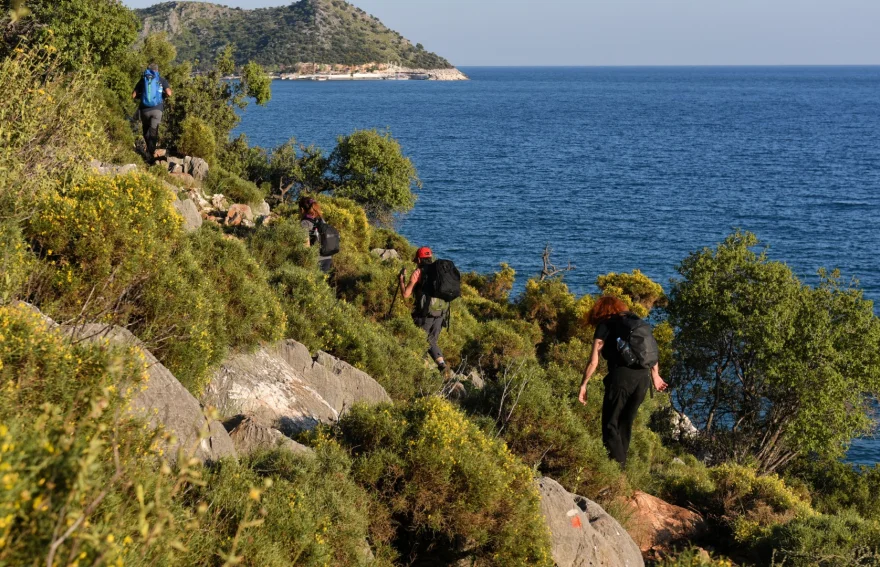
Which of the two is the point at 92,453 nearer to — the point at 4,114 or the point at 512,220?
the point at 4,114

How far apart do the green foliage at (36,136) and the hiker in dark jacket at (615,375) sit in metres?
6.79

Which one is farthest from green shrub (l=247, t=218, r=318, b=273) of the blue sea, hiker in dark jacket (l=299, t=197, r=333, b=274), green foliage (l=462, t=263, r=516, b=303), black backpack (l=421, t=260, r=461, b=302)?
the blue sea

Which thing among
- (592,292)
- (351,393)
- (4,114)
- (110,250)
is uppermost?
(4,114)

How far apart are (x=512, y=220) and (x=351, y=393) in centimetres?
4507

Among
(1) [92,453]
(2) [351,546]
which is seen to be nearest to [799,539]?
(2) [351,546]

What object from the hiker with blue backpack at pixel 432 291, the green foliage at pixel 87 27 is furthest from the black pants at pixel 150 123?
the hiker with blue backpack at pixel 432 291

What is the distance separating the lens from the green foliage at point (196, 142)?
2145 centimetres

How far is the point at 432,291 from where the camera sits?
12047 millimetres

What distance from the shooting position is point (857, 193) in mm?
65250

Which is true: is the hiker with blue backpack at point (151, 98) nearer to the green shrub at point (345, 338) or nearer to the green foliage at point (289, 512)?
the green shrub at point (345, 338)

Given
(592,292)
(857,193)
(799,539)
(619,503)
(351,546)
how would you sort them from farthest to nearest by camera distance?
1. (857,193)
2. (592,292)
3. (619,503)
4. (799,539)
5. (351,546)

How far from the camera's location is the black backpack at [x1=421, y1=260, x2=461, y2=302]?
11.9 m

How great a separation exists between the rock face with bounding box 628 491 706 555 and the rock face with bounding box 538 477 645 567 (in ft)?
4.67

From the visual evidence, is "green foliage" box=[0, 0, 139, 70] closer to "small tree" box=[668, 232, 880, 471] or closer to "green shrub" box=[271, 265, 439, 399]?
"green shrub" box=[271, 265, 439, 399]
